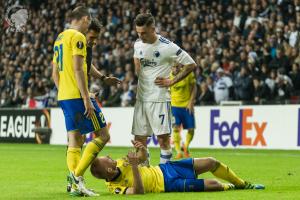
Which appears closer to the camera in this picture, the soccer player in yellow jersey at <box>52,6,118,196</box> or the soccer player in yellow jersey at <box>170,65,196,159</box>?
the soccer player in yellow jersey at <box>52,6,118,196</box>

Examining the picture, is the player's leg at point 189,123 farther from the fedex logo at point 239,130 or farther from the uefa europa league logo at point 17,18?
the uefa europa league logo at point 17,18

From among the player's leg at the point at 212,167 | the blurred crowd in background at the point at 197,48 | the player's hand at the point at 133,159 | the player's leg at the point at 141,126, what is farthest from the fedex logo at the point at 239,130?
the player's hand at the point at 133,159

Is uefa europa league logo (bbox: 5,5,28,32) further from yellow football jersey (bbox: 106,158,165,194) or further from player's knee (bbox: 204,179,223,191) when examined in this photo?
player's knee (bbox: 204,179,223,191)

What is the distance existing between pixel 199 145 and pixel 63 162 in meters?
6.42

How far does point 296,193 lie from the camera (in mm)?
9055

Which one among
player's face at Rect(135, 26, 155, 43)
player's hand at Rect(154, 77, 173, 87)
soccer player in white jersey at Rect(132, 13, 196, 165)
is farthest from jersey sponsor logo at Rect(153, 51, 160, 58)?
player's hand at Rect(154, 77, 173, 87)

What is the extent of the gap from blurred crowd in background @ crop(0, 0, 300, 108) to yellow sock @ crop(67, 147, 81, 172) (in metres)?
11.2

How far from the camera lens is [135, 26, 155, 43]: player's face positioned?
10.7m

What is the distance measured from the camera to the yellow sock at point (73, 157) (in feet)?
31.0

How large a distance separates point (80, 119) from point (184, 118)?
27.3 feet

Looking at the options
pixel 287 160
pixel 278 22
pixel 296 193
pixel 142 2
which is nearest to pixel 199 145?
pixel 278 22

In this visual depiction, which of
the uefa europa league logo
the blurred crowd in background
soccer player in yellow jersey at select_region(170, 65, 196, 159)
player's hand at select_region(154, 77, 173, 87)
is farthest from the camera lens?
the blurred crowd in background

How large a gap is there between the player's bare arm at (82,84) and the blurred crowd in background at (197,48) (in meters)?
11.4

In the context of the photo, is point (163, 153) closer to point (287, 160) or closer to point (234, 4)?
point (287, 160)
